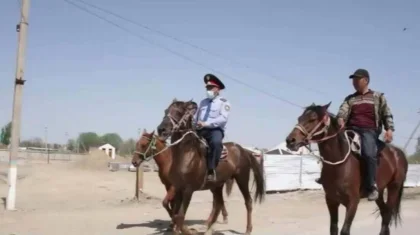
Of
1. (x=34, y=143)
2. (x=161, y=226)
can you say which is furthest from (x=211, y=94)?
(x=34, y=143)

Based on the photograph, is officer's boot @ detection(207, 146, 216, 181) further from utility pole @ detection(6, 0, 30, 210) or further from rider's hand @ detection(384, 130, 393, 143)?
utility pole @ detection(6, 0, 30, 210)

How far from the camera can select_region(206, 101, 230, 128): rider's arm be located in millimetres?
8438

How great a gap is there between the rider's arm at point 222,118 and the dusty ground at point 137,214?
103 inches

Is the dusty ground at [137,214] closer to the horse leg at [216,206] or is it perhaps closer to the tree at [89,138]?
the horse leg at [216,206]

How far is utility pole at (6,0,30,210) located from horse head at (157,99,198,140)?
6730 mm

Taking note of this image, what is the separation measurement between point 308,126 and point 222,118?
8.13 feet

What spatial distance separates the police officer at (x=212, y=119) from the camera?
27.5ft

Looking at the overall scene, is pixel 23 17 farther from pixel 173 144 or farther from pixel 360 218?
pixel 360 218

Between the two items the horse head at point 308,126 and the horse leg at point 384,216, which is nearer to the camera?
the horse head at point 308,126

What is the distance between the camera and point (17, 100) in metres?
13.4

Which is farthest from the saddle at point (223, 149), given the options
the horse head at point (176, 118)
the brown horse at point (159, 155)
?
the brown horse at point (159, 155)

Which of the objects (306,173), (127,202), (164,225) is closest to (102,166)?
(306,173)

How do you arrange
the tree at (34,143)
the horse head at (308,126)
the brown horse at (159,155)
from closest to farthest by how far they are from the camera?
the horse head at (308,126), the brown horse at (159,155), the tree at (34,143)

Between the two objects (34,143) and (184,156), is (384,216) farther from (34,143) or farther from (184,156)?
(34,143)
